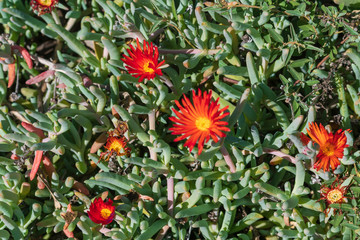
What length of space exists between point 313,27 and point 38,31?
154cm

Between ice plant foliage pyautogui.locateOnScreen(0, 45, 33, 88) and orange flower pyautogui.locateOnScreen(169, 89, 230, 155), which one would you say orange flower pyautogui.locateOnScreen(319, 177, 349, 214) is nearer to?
orange flower pyautogui.locateOnScreen(169, 89, 230, 155)

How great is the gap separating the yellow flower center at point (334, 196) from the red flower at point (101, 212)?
0.90 metres

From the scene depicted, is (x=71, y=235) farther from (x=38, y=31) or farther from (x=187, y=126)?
(x=38, y=31)

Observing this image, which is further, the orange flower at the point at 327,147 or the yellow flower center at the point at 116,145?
the yellow flower center at the point at 116,145

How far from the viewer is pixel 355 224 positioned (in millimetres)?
1883

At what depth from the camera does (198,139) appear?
1.82m

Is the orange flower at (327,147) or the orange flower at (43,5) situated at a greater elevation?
the orange flower at (43,5)

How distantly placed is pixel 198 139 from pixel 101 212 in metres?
0.51

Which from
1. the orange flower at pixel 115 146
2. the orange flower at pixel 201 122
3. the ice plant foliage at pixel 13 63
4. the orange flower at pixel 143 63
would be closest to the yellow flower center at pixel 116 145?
the orange flower at pixel 115 146

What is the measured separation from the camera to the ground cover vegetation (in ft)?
6.30

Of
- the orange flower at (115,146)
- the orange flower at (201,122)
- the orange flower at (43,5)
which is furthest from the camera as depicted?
the orange flower at (43,5)

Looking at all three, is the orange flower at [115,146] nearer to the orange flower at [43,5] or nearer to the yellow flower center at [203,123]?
the yellow flower center at [203,123]

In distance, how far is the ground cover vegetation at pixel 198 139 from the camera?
6.30 feet

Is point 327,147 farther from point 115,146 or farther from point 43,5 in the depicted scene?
point 43,5
